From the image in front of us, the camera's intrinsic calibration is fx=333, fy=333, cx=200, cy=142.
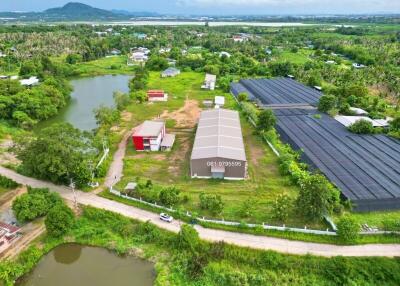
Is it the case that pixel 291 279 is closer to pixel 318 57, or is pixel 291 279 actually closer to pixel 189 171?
pixel 189 171

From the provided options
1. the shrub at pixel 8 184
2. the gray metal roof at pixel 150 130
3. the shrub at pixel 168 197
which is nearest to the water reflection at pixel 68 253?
the shrub at pixel 168 197

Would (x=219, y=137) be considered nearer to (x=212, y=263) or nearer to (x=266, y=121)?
(x=266, y=121)

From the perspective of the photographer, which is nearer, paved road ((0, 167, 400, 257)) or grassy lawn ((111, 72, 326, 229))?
paved road ((0, 167, 400, 257))

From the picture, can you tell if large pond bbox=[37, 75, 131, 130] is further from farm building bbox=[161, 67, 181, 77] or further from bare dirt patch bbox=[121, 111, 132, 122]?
farm building bbox=[161, 67, 181, 77]

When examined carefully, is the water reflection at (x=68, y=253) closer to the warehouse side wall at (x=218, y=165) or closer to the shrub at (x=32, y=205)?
the shrub at (x=32, y=205)

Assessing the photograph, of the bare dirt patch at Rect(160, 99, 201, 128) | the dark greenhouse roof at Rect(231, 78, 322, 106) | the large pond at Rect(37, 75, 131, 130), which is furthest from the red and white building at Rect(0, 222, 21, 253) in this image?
the dark greenhouse roof at Rect(231, 78, 322, 106)

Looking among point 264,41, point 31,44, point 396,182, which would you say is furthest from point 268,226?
point 264,41
